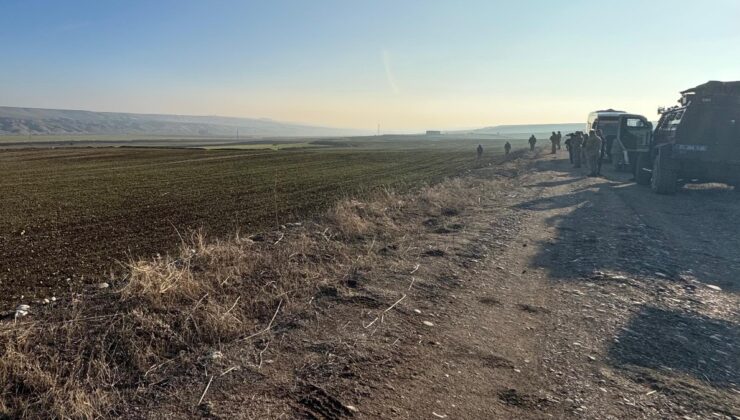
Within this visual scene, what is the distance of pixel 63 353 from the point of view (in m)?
3.81

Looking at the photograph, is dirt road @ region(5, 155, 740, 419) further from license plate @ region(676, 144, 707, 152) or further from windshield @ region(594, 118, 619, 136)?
windshield @ region(594, 118, 619, 136)

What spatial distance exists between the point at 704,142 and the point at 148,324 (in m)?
16.0

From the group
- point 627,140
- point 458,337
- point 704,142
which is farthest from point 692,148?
point 458,337

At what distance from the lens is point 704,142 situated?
44.7 feet

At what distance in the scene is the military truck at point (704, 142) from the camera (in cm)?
1302

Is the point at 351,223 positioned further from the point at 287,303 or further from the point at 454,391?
the point at 454,391

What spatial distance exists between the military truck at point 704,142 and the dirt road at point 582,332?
496 centimetres

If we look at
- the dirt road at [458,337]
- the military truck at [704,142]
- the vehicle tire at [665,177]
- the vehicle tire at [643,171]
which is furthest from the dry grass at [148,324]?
the vehicle tire at [643,171]

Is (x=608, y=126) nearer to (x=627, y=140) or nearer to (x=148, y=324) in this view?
(x=627, y=140)

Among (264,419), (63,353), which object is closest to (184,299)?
(63,353)

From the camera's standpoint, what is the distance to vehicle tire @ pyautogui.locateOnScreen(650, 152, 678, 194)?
1355cm

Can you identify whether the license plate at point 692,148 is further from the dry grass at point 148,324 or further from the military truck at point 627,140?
the dry grass at point 148,324

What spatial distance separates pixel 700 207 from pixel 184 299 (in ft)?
42.2

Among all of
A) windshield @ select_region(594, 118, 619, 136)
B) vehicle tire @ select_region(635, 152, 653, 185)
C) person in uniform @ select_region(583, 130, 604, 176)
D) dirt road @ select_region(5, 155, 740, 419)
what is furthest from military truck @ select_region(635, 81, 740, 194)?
windshield @ select_region(594, 118, 619, 136)
